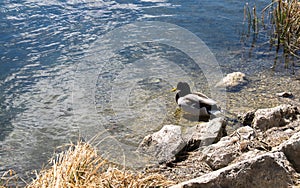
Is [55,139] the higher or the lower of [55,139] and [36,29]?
the lower

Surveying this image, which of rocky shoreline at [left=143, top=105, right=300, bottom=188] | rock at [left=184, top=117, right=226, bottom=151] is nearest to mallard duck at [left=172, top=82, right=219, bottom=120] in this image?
rocky shoreline at [left=143, top=105, right=300, bottom=188]

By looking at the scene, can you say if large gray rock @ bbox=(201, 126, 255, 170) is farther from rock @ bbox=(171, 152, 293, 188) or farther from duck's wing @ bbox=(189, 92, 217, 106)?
duck's wing @ bbox=(189, 92, 217, 106)

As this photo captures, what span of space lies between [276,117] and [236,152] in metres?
1.33

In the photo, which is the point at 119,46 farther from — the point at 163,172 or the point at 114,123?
the point at 163,172

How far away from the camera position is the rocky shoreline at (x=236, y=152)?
297 cm

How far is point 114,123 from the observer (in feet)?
20.2

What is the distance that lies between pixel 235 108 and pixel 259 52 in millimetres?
2925

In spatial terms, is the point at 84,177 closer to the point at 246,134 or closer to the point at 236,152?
the point at 236,152

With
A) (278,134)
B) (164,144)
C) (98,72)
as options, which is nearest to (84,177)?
(164,144)


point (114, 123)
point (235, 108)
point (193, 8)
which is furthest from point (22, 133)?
point (193, 8)

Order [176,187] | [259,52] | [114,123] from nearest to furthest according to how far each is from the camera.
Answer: [176,187], [114,123], [259,52]

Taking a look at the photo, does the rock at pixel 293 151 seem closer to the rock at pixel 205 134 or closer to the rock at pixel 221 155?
the rock at pixel 221 155

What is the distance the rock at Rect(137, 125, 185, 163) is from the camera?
4863 mm

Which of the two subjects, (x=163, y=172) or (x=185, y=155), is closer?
(x=163, y=172)
